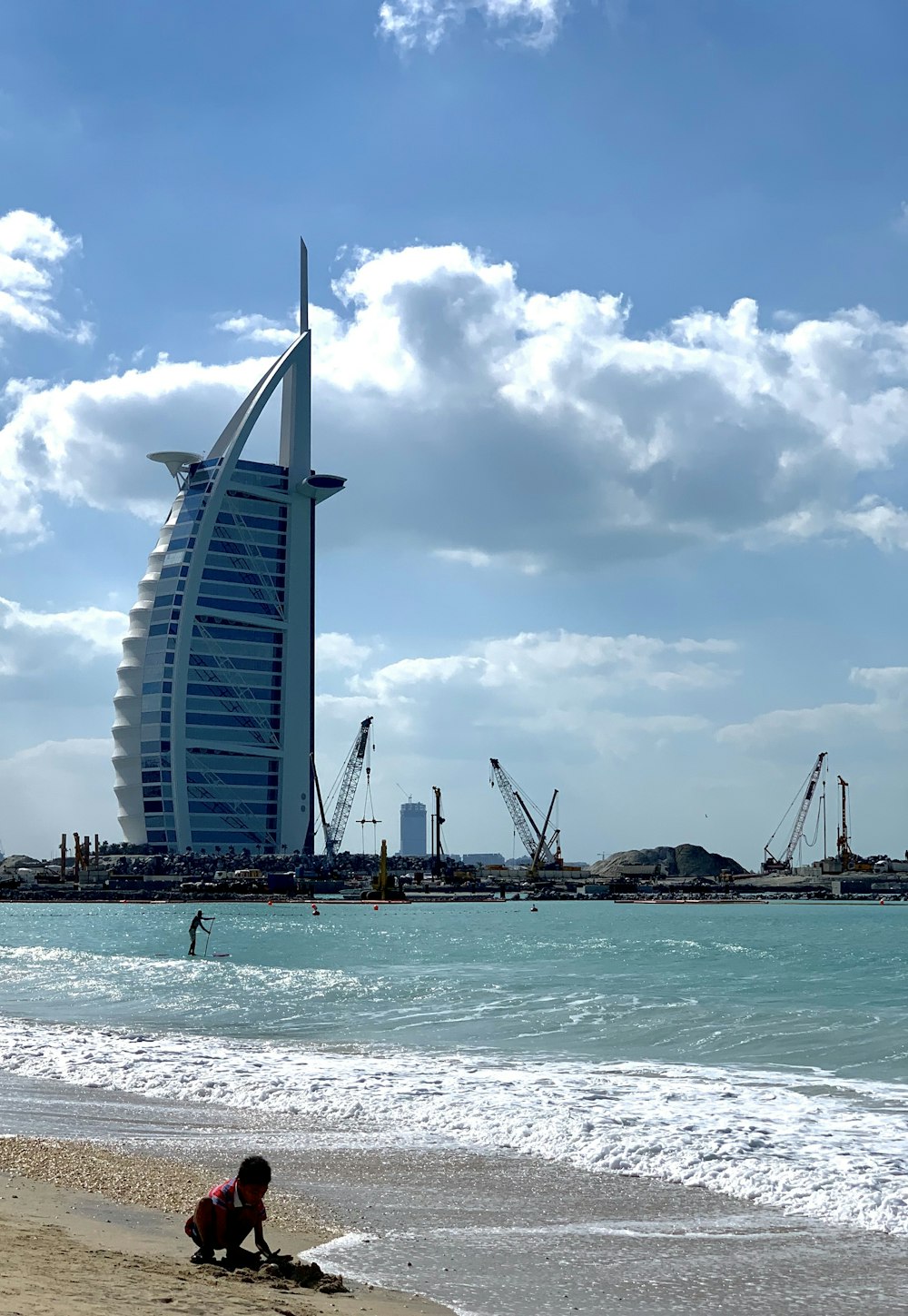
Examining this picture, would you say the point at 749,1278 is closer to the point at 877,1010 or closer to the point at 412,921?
the point at 877,1010

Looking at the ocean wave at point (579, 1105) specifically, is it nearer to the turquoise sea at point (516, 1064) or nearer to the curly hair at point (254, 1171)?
the turquoise sea at point (516, 1064)

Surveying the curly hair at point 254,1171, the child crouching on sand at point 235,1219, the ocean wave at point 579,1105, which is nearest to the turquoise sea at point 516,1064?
the ocean wave at point 579,1105

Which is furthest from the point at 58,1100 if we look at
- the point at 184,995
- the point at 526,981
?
the point at 526,981

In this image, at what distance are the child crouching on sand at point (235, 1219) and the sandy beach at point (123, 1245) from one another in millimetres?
262

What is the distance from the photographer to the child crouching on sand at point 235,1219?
36.5ft

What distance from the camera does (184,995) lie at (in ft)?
135

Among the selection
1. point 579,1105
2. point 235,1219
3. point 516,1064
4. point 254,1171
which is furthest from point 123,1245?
point 516,1064

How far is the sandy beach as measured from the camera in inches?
376

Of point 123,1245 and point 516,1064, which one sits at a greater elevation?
point 123,1245

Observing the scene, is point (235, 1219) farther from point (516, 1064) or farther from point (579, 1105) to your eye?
point (516, 1064)

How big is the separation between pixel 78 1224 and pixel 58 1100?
925 cm

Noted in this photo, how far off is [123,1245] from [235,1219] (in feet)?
4.13

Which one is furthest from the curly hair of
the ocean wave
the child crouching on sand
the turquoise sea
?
the ocean wave

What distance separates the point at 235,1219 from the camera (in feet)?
37.0
